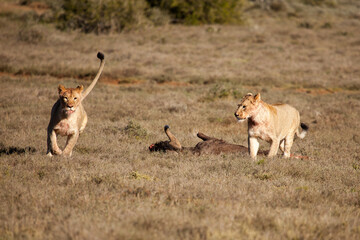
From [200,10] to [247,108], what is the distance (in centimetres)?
3203

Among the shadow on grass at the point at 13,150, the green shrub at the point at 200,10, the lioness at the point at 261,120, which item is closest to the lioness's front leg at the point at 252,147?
the lioness at the point at 261,120

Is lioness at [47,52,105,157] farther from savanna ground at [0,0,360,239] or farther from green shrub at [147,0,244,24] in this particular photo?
green shrub at [147,0,244,24]

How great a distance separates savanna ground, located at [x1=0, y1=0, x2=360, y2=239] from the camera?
162 inches

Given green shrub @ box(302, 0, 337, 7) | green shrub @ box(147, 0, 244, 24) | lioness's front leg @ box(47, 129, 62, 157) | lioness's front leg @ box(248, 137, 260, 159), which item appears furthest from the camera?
green shrub @ box(302, 0, 337, 7)

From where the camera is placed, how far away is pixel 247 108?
671cm

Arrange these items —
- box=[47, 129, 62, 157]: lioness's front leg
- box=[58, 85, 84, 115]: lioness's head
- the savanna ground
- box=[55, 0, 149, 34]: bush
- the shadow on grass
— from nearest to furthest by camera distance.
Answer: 1. the savanna ground
2. box=[58, 85, 84, 115]: lioness's head
3. box=[47, 129, 62, 157]: lioness's front leg
4. the shadow on grass
5. box=[55, 0, 149, 34]: bush

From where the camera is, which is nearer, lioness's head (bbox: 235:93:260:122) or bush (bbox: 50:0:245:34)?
lioness's head (bbox: 235:93:260:122)

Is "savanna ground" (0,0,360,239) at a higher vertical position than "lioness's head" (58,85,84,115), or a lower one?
lower

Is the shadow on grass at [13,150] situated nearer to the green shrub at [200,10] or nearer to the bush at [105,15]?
the bush at [105,15]

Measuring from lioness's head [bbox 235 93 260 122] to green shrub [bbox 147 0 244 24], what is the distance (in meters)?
31.1

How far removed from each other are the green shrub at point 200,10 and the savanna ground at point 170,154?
13563 millimetres

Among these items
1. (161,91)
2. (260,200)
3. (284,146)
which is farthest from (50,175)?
(161,91)

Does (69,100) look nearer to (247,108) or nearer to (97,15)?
(247,108)

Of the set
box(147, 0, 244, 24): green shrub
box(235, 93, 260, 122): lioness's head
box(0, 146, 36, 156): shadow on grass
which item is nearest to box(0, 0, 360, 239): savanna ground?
box(0, 146, 36, 156): shadow on grass
